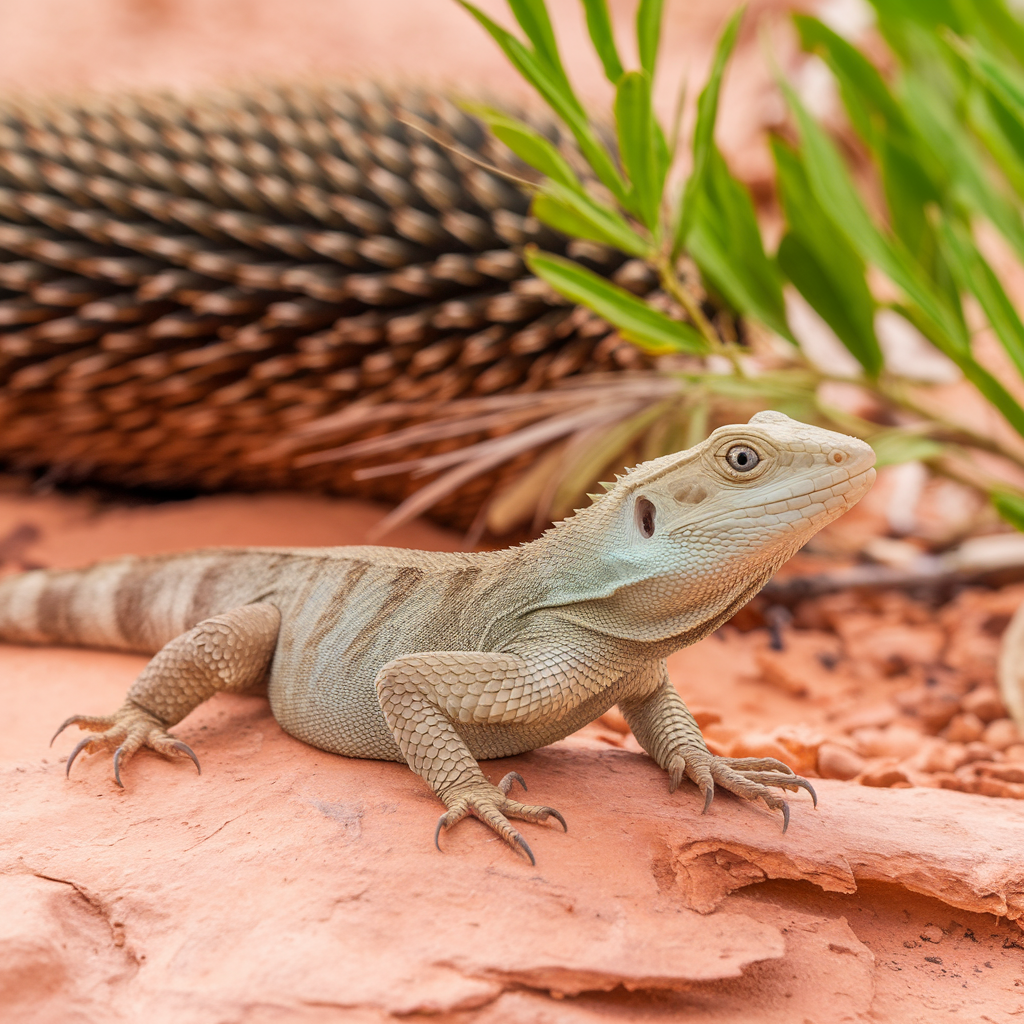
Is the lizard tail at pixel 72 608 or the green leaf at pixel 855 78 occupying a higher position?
the green leaf at pixel 855 78

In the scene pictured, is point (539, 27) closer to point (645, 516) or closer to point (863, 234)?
point (863, 234)

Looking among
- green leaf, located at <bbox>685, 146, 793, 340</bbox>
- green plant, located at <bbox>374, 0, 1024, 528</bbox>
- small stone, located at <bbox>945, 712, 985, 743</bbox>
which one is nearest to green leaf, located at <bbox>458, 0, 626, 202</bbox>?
green plant, located at <bbox>374, 0, 1024, 528</bbox>

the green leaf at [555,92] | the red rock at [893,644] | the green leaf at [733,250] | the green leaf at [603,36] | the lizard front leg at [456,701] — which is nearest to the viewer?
the lizard front leg at [456,701]

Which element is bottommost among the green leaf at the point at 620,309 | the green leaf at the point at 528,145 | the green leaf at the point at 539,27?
the green leaf at the point at 620,309

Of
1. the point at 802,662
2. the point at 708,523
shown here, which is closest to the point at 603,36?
the point at 708,523

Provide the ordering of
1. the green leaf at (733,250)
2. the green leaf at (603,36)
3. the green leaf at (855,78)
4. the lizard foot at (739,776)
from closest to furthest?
the lizard foot at (739,776) → the green leaf at (603,36) → the green leaf at (733,250) → the green leaf at (855,78)

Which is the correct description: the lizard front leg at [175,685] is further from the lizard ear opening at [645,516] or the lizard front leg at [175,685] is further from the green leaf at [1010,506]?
the green leaf at [1010,506]

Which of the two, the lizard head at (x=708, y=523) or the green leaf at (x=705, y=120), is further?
the green leaf at (x=705, y=120)

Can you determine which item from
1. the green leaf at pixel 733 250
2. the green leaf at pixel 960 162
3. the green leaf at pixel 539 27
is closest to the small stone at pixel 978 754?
the green leaf at pixel 733 250
